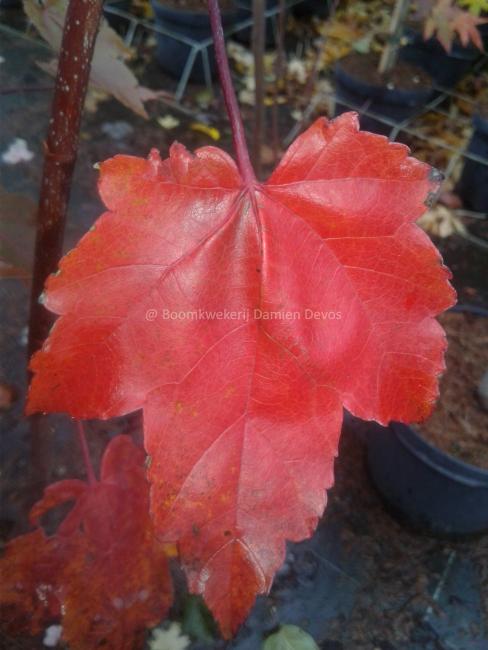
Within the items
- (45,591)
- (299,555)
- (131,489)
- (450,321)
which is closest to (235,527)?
(131,489)

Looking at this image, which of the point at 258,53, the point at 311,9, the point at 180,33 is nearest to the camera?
the point at 258,53

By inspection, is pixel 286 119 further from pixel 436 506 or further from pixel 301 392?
pixel 301 392

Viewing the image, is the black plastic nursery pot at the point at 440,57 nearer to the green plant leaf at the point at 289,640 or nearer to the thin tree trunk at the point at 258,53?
the thin tree trunk at the point at 258,53

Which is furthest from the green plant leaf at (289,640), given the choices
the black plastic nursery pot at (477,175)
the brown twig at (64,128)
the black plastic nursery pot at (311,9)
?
the black plastic nursery pot at (311,9)

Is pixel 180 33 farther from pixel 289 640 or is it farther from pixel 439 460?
pixel 289 640

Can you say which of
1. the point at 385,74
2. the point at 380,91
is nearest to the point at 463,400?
the point at 380,91
